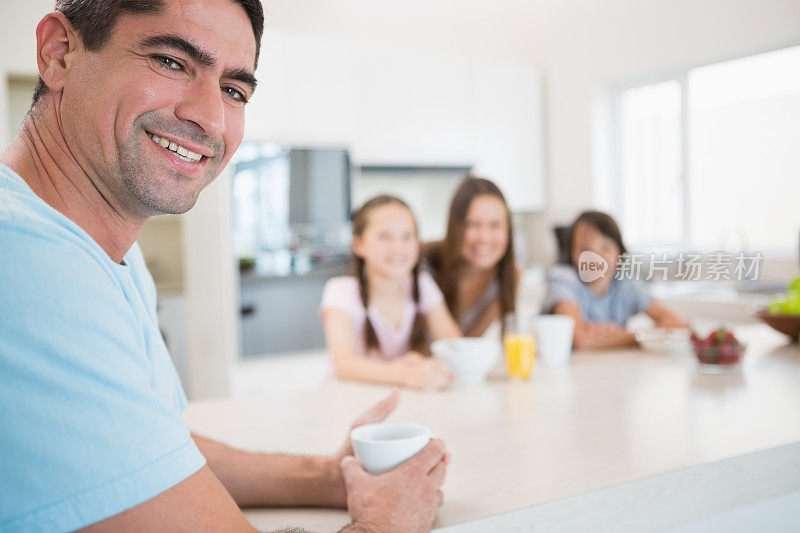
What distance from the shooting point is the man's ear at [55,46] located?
23.0 inches

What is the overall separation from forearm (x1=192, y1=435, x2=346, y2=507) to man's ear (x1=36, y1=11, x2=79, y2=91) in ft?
1.45

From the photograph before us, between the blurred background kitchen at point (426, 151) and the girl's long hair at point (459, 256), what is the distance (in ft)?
1.51

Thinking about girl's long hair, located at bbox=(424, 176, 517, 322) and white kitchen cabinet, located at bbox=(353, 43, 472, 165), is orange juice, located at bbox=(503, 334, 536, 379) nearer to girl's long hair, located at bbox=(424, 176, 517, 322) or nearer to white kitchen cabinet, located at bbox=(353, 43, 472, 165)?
girl's long hair, located at bbox=(424, 176, 517, 322)

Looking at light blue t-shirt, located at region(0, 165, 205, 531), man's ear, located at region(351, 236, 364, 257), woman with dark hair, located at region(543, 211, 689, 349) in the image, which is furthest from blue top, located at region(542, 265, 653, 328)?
light blue t-shirt, located at region(0, 165, 205, 531)

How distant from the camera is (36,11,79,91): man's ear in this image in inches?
23.0

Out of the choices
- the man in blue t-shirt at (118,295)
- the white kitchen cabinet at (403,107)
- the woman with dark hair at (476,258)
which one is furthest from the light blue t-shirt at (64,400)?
the white kitchen cabinet at (403,107)

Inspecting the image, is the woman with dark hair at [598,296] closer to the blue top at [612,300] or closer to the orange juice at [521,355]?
the blue top at [612,300]

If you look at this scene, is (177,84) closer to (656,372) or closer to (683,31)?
(683,31)

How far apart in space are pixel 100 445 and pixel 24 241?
149mm

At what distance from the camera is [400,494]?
0.63 meters

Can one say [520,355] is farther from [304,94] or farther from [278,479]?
[304,94]

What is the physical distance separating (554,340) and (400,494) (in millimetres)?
886

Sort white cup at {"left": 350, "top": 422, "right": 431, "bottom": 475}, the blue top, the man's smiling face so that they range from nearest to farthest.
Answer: the man's smiling face < white cup at {"left": 350, "top": 422, "right": 431, "bottom": 475} < the blue top

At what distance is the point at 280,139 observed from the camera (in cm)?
294
